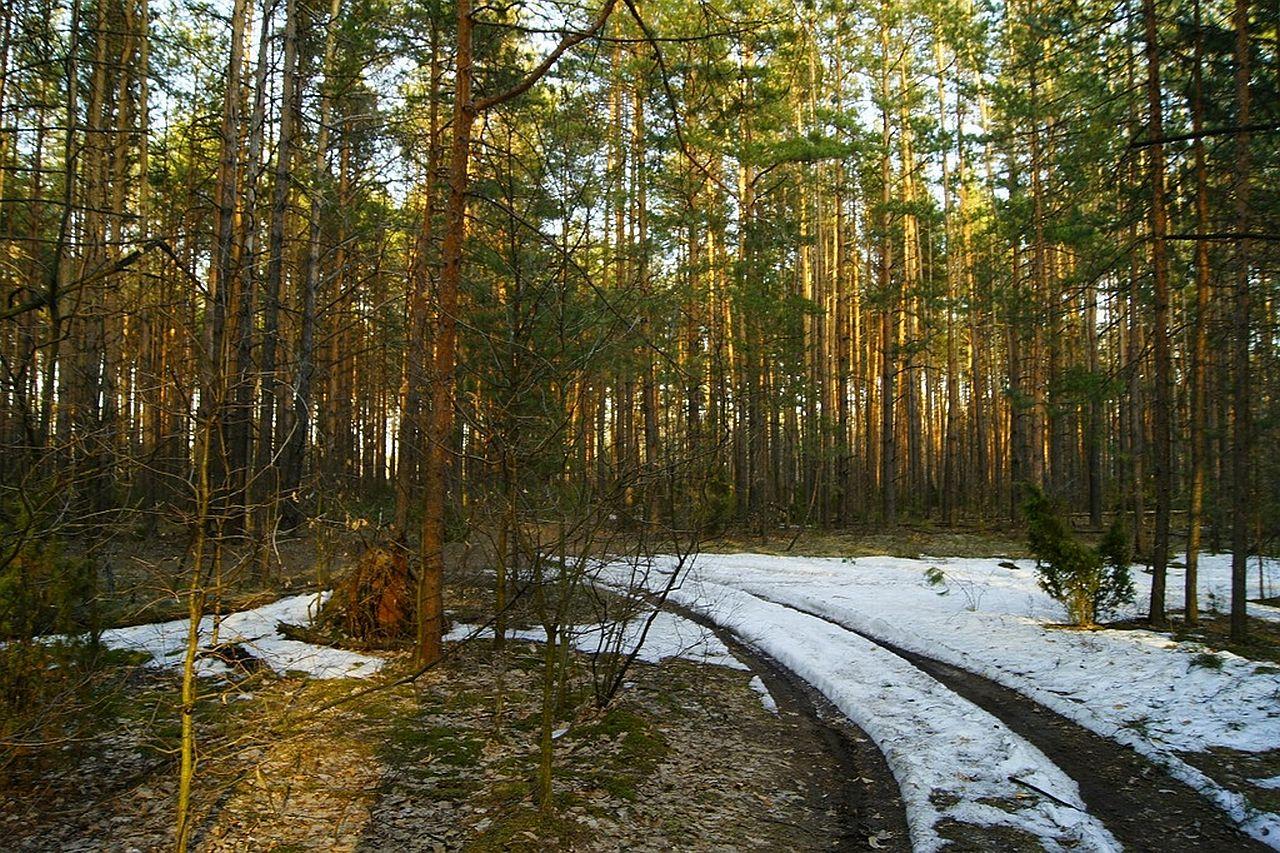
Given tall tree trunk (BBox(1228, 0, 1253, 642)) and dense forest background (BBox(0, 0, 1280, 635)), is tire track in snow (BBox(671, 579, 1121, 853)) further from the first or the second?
tall tree trunk (BBox(1228, 0, 1253, 642))

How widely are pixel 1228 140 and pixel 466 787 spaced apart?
11.5 meters

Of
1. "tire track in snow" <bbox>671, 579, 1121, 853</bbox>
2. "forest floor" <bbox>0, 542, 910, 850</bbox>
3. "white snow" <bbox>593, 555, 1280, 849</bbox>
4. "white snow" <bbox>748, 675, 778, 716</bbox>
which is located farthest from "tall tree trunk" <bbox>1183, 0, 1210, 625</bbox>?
"white snow" <bbox>748, 675, 778, 716</bbox>

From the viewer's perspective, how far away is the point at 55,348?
A: 3660 mm

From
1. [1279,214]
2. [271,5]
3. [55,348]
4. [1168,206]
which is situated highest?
[271,5]

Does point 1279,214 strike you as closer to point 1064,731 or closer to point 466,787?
point 1064,731

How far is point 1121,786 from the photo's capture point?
546cm

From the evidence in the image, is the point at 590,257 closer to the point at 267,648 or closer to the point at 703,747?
the point at 267,648

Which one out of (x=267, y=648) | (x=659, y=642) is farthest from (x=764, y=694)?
(x=267, y=648)

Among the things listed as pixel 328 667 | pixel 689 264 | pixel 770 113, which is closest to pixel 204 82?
pixel 689 264

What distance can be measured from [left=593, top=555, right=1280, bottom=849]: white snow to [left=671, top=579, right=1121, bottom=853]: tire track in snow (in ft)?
0.07

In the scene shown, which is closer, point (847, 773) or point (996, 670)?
point (847, 773)

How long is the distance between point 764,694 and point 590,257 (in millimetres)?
6561

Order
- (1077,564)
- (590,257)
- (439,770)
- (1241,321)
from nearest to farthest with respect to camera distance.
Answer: (439,770)
(1241,321)
(1077,564)
(590,257)

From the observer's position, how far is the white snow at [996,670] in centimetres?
593
